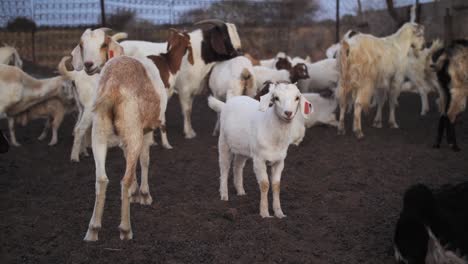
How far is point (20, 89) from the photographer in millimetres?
8828

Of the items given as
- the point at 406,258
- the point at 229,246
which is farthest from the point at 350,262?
the point at 229,246

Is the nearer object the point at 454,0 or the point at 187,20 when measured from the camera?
the point at 454,0

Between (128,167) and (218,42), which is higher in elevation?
(218,42)

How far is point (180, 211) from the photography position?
5613 millimetres

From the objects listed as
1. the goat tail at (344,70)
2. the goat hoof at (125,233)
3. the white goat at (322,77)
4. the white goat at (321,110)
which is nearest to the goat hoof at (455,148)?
the goat tail at (344,70)

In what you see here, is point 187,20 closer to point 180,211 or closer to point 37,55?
point 37,55

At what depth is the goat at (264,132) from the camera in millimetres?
5199

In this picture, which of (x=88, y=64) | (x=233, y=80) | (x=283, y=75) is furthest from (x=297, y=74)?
(x=88, y=64)

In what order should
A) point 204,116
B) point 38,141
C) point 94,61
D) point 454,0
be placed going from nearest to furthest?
1. point 94,61
2. point 38,141
3. point 204,116
4. point 454,0

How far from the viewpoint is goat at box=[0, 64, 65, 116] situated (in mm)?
8625

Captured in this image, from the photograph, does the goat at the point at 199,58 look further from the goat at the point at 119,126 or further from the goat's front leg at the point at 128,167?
the goat's front leg at the point at 128,167

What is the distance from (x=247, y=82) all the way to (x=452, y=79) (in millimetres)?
3196

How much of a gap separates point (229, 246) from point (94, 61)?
259 centimetres

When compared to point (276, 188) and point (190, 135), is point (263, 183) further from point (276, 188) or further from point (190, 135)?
point (190, 135)
